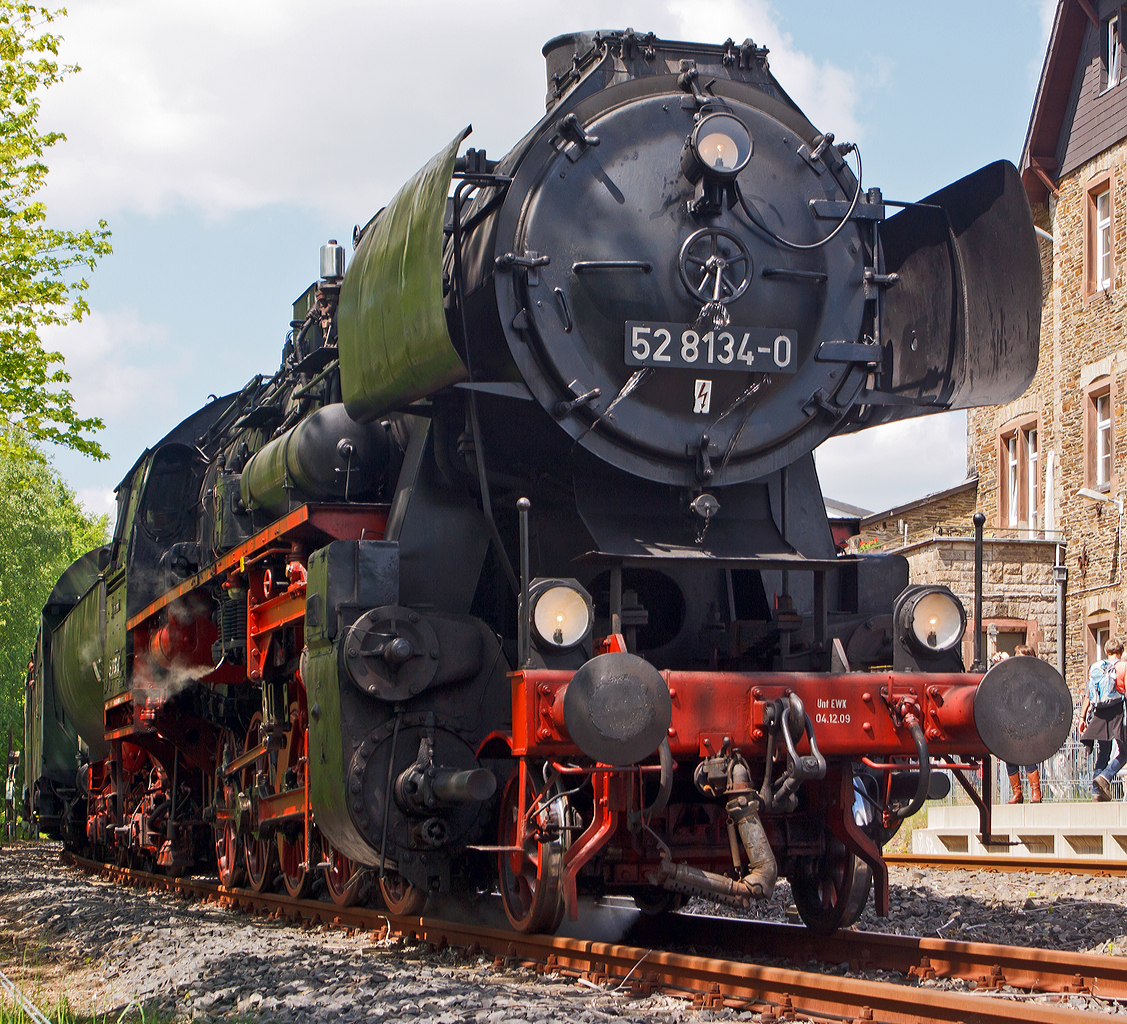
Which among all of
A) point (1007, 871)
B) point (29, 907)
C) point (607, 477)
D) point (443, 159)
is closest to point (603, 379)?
point (607, 477)

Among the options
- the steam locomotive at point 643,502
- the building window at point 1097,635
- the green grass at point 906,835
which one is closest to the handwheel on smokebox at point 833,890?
the steam locomotive at point 643,502

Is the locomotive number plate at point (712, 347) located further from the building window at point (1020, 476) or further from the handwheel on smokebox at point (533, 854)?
the building window at point (1020, 476)

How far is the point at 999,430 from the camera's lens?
68.0 feet

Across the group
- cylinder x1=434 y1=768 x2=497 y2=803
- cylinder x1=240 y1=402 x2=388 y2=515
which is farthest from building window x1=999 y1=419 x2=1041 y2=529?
cylinder x1=434 y1=768 x2=497 y2=803

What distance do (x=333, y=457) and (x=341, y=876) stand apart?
7.64ft

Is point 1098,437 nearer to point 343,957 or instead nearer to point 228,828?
point 228,828

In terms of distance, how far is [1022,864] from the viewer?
983 centimetres

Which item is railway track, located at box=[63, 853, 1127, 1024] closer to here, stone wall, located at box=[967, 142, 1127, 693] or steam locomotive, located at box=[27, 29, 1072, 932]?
steam locomotive, located at box=[27, 29, 1072, 932]

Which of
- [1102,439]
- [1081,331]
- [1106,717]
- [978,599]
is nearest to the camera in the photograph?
[978,599]

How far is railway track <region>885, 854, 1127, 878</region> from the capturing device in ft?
29.5

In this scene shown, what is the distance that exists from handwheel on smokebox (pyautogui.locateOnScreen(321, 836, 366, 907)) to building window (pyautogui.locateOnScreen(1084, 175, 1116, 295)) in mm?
14032

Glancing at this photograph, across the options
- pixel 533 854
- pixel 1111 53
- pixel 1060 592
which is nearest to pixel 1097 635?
pixel 1060 592

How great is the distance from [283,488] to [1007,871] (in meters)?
5.57

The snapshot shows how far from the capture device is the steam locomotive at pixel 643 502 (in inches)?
228
